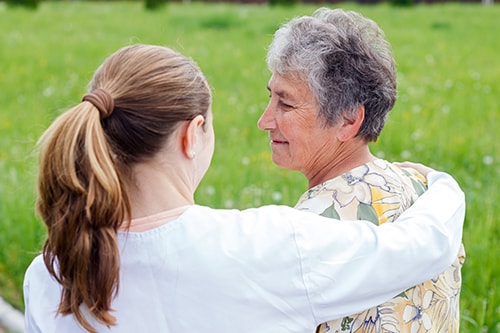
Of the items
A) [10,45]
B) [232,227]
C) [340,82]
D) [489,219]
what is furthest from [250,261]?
[10,45]

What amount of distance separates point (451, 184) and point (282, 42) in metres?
0.58

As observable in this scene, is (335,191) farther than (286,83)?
No

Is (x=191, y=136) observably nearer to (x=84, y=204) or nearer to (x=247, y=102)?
(x=84, y=204)

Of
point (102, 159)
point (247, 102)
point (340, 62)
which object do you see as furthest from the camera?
point (247, 102)

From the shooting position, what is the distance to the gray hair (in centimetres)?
194

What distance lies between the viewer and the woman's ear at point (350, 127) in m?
2.00

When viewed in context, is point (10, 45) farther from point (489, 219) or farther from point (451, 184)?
point (451, 184)

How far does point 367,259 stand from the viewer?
161 centimetres

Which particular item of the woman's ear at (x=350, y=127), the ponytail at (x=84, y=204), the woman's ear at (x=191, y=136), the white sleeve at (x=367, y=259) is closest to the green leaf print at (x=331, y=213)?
the white sleeve at (x=367, y=259)

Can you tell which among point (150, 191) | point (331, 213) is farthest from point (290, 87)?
point (150, 191)

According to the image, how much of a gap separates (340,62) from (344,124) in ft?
0.55

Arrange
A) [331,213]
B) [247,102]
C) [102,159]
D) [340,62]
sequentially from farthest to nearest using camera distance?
[247,102] < [340,62] < [331,213] < [102,159]

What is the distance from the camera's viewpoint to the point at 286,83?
2.02 meters

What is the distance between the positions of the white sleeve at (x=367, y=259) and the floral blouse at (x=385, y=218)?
78 millimetres
